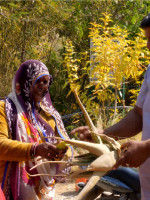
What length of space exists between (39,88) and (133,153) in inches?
50.6

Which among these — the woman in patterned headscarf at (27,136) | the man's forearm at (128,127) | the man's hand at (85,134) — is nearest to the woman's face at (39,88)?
the woman in patterned headscarf at (27,136)

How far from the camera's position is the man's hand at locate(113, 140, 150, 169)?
5.78 feet

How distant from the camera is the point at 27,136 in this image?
2658 millimetres

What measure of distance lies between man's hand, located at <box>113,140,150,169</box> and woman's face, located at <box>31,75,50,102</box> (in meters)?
1.21

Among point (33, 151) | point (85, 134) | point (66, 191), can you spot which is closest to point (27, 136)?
point (33, 151)

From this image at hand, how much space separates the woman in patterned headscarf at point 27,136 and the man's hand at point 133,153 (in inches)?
27.5

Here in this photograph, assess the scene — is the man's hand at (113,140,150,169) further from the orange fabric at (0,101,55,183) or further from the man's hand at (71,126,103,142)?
the orange fabric at (0,101,55,183)

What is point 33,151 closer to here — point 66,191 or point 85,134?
point 85,134

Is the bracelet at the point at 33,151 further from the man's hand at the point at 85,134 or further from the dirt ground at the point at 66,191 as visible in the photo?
the dirt ground at the point at 66,191

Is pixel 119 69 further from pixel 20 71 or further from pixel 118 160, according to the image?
pixel 118 160

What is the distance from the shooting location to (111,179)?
3.81m

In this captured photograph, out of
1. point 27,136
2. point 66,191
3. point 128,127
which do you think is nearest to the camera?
point 128,127

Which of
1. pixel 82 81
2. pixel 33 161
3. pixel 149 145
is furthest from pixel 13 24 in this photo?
pixel 149 145

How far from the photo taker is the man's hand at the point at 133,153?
1.76m
